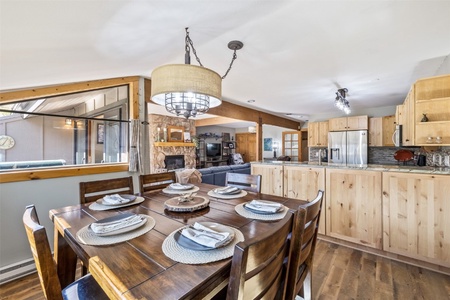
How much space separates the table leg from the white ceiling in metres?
1.39

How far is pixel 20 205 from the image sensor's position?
2111mm

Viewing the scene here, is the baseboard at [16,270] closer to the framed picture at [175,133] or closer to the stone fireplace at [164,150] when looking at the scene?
the stone fireplace at [164,150]

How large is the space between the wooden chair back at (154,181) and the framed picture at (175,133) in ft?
15.3

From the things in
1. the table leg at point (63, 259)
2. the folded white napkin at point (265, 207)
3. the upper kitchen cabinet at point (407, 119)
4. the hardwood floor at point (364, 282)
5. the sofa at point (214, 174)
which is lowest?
the hardwood floor at point (364, 282)

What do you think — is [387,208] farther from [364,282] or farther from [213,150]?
[213,150]

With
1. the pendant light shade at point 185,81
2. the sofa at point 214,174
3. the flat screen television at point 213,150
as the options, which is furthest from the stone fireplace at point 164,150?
the pendant light shade at point 185,81

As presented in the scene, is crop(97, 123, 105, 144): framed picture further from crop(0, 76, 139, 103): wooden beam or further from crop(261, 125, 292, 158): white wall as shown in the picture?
crop(261, 125, 292, 158): white wall

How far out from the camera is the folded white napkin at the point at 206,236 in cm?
96

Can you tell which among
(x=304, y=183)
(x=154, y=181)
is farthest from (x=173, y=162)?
(x=304, y=183)

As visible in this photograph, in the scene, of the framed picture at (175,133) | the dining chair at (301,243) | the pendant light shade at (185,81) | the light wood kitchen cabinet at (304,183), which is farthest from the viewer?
the framed picture at (175,133)

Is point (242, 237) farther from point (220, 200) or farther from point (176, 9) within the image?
point (176, 9)

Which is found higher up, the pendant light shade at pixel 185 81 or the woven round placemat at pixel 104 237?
the pendant light shade at pixel 185 81

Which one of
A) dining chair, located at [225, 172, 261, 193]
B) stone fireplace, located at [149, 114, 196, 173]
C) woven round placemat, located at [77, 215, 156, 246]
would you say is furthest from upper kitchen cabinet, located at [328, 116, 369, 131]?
woven round placemat, located at [77, 215, 156, 246]

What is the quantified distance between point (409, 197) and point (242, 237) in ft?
7.18
